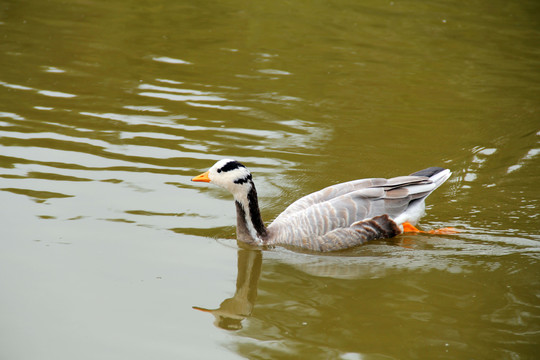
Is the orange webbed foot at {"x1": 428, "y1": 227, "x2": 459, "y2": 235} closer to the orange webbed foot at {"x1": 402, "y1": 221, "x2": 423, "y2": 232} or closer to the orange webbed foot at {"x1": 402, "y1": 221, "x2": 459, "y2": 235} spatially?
the orange webbed foot at {"x1": 402, "y1": 221, "x2": 459, "y2": 235}

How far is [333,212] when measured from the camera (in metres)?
8.24

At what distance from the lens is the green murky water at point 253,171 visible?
6320 mm

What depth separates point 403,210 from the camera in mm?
8586

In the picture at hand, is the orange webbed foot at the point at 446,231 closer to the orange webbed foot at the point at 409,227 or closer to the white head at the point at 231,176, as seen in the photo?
the orange webbed foot at the point at 409,227

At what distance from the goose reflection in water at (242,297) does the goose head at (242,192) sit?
A: 226mm

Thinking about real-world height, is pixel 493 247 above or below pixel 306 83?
below

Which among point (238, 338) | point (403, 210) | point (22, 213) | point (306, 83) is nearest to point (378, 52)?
point (306, 83)

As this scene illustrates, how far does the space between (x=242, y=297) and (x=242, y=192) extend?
1549mm

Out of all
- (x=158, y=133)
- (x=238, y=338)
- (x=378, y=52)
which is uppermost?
(x=378, y=52)

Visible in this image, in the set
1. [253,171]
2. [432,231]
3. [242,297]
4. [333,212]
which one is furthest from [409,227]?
[242,297]

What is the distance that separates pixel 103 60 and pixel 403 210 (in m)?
8.46

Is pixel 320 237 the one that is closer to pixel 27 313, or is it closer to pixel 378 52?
pixel 27 313

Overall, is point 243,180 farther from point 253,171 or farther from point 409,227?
point 409,227

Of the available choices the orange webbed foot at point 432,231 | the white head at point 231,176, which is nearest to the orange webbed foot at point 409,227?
the orange webbed foot at point 432,231
